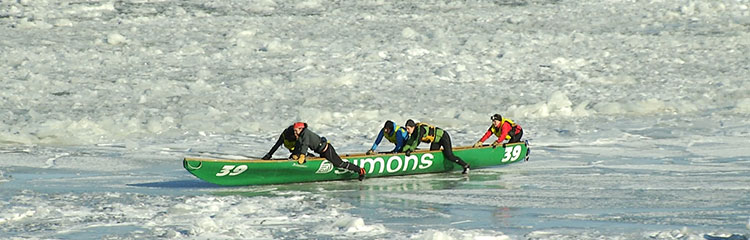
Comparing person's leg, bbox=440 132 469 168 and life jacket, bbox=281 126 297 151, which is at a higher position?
life jacket, bbox=281 126 297 151

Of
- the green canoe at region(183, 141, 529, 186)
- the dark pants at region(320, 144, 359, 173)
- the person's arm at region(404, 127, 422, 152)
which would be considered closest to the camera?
the green canoe at region(183, 141, 529, 186)

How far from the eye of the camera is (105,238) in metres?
9.12

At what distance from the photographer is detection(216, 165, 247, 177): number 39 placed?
1219 cm

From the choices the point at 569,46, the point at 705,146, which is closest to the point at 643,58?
the point at 569,46

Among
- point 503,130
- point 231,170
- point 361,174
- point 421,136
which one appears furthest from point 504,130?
point 231,170

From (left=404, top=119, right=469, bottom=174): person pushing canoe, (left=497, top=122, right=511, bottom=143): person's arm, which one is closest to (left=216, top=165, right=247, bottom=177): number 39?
(left=404, top=119, right=469, bottom=174): person pushing canoe

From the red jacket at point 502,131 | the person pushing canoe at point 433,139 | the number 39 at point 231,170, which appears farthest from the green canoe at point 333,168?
the red jacket at point 502,131

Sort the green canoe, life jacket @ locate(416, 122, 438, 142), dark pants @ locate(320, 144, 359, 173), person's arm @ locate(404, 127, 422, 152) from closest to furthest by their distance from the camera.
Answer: the green canoe < dark pants @ locate(320, 144, 359, 173) < person's arm @ locate(404, 127, 422, 152) < life jacket @ locate(416, 122, 438, 142)

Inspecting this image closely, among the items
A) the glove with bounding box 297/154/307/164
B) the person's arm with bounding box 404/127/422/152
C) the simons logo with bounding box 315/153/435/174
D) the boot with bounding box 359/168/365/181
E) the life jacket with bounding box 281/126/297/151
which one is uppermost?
the life jacket with bounding box 281/126/297/151

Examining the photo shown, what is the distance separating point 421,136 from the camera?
1384 cm

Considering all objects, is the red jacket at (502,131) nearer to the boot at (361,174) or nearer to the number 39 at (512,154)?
the number 39 at (512,154)

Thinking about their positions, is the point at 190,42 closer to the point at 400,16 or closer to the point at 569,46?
the point at 400,16

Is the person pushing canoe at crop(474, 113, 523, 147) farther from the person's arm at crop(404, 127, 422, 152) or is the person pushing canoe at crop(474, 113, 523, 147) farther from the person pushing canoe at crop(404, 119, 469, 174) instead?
the person's arm at crop(404, 127, 422, 152)

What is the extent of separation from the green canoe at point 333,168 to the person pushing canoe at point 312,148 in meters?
0.08
